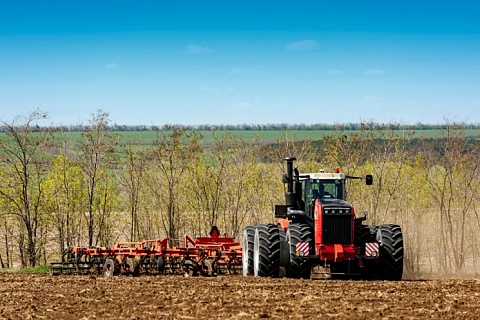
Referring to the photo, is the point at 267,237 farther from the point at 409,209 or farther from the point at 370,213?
the point at 409,209

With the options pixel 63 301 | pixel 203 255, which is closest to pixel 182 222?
pixel 203 255

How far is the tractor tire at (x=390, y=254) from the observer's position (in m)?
20.0

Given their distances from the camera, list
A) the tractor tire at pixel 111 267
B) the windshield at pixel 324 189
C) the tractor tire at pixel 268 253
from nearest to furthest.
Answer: the tractor tire at pixel 268 253, the windshield at pixel 324 189, the tractor tire at pixel 111 267

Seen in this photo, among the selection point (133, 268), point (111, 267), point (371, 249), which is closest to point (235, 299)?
point (371, 249)

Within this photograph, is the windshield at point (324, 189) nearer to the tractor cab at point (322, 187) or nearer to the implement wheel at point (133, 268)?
the tractor cab at point (322, 187)

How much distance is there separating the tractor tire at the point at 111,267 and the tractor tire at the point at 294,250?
540cm

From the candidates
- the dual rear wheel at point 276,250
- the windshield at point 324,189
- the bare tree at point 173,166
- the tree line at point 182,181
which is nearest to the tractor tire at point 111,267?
the dual rear wheel at point 276,250

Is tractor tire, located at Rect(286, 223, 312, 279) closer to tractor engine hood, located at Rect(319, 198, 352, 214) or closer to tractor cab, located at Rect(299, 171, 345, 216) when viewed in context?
tractor engine hood, located at Rect(319, 198, 352, 214)

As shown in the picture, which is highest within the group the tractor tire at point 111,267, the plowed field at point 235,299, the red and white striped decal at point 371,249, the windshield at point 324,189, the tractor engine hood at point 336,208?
the windshield at point 324,189

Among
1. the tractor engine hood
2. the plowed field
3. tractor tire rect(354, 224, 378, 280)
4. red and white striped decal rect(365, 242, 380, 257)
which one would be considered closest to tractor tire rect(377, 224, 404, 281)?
tractor tire rect(354, 224, 378, 280)

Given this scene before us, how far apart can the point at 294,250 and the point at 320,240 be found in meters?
0.74

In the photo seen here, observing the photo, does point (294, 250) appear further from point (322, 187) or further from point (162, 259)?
point (162, 259)

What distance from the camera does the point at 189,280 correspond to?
1964 centimetres

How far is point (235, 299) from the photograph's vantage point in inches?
599
